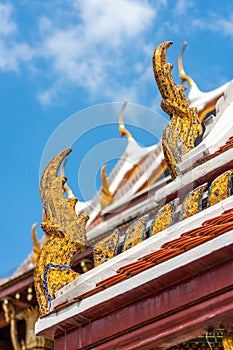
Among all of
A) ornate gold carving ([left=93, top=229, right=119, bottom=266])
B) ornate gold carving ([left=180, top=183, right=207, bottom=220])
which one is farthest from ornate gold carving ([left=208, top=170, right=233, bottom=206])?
ornate gold carving ([left=93, top=229, right=119, bottom=266])

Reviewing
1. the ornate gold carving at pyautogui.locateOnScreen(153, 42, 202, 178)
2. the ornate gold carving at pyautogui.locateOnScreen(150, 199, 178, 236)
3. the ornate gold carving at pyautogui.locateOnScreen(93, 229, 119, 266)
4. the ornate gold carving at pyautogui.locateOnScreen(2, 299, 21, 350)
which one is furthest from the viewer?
the ornate gold carving at pyautogui.locateOnScreen(2, 299, 21, 350)

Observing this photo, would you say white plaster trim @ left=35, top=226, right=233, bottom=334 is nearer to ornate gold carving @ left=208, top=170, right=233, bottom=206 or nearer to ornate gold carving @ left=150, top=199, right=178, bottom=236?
ornate gold carving @ left=150, top=199, right=178, bottom=236

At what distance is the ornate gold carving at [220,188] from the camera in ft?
18.7

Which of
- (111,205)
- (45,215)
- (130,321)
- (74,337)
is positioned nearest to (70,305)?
(74,337)

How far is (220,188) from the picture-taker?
5758 millimetres

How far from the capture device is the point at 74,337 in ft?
18.5

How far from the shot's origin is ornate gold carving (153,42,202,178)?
6770 mm

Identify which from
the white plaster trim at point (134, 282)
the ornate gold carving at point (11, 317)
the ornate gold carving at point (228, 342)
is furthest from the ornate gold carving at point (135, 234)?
the ornate gold carving at point (11, 317)

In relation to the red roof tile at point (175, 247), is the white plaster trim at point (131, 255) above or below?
above

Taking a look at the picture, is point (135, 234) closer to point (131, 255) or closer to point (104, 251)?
point (104, 251)

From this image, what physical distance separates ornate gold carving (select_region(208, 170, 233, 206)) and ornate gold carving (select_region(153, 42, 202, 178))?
3.03 ft

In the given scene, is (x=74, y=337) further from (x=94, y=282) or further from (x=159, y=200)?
(x=159, y=200)

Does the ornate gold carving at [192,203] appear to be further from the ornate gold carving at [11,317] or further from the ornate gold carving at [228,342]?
the ornate gold carving at [11,317]

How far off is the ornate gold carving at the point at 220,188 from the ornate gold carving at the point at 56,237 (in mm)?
1128
